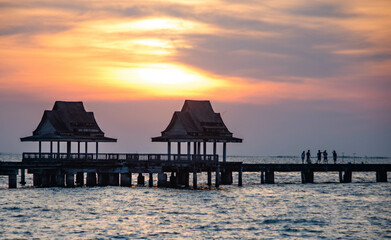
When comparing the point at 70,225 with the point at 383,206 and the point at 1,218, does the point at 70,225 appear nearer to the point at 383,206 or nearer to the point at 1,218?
the point at 1,218

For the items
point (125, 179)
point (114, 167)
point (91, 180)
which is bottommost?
point (91, 180)

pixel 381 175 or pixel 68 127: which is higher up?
pixel 68 127

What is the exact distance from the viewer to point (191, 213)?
53.0m

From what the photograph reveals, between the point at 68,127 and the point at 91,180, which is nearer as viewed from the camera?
the point at 91,180

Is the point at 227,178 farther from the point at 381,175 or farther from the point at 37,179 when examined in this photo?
the point at 381,175

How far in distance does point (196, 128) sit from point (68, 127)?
46.6ft

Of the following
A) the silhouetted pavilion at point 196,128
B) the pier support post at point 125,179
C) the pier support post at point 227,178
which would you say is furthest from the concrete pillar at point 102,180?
the pier support post at point 227,178

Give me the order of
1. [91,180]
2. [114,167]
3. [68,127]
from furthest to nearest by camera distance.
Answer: [68,127] → [91,180] → [114,167]

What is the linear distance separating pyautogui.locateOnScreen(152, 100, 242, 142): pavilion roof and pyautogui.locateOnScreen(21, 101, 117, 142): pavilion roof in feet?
24.4

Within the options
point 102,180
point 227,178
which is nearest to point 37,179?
point 102,180

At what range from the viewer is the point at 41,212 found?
52.5m

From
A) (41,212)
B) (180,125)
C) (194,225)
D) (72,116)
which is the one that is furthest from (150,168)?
(194,225)

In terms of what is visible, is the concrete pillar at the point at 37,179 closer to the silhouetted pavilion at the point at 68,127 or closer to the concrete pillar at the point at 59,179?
the silhouetted pavilion at the point at 68,127

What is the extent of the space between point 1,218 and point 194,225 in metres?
13.7
